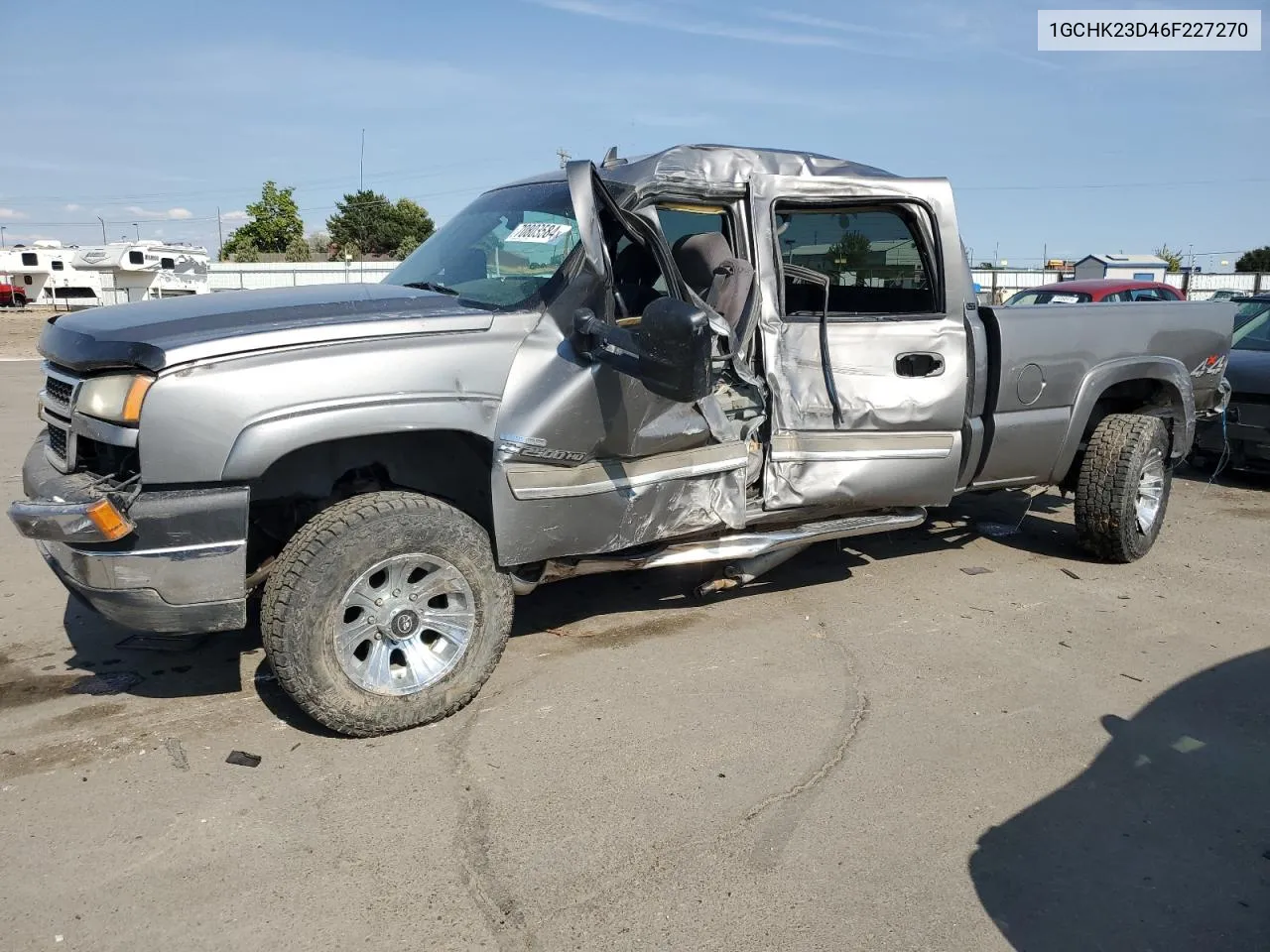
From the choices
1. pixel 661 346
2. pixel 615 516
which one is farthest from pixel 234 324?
pixel 615 516

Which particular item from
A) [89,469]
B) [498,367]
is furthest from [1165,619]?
[89,469]

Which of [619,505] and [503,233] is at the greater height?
[503,233]

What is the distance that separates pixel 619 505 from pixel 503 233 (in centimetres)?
142

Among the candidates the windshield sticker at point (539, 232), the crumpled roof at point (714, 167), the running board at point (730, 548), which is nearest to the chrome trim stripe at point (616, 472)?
the running board at point (730, 548)

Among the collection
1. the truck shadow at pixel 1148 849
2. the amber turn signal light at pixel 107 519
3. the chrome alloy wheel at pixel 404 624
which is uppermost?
the amber turn signal light at pixel 107 519

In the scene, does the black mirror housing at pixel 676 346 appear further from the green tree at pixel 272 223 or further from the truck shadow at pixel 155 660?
the green tree at pixel 272 223

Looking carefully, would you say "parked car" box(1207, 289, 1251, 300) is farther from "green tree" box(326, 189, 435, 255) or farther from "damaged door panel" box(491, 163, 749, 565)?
"green tree" box(326, 189, 435, 255)

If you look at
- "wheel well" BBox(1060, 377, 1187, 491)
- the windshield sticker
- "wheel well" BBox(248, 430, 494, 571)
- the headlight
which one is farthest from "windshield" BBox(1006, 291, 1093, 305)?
the headlight

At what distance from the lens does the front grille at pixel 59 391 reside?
11.4 feet

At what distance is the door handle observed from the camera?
4871 mm

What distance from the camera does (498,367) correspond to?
3596mm

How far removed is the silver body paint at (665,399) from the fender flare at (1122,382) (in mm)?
14

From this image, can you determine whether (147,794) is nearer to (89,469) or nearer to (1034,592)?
(89,469)

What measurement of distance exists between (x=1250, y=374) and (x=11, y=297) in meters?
46.4
